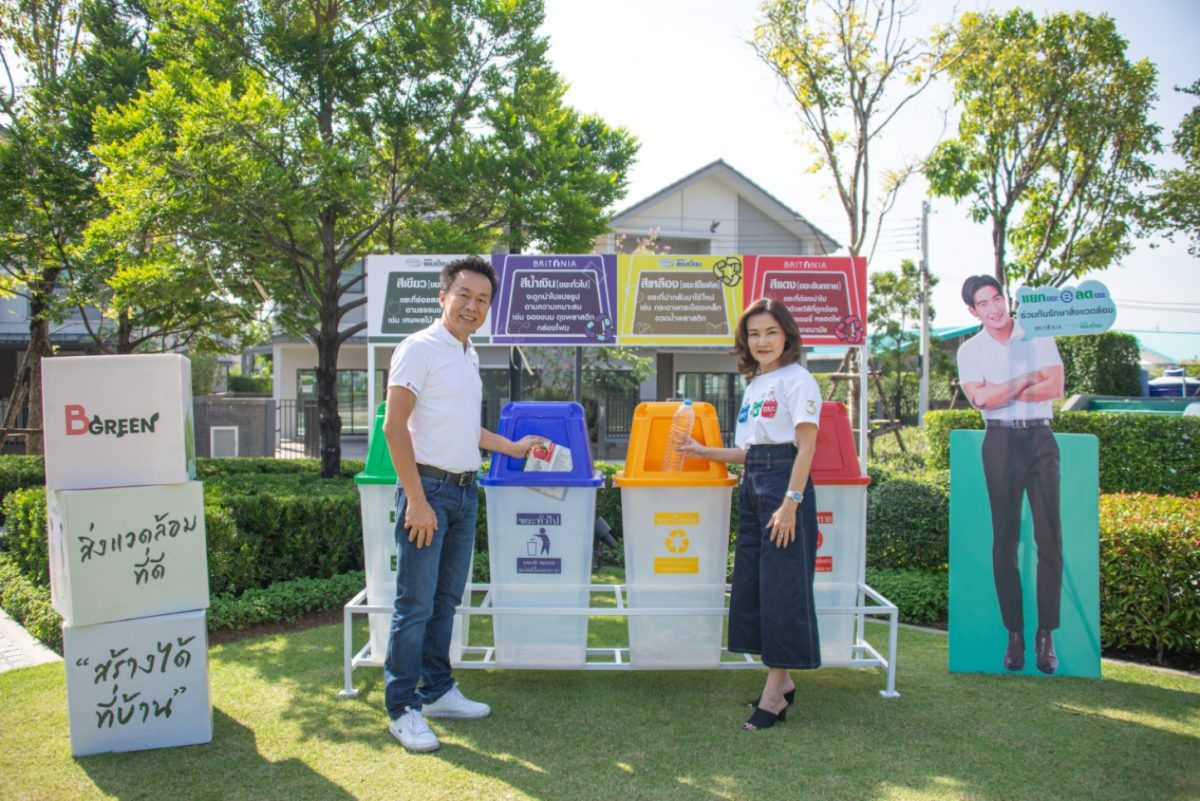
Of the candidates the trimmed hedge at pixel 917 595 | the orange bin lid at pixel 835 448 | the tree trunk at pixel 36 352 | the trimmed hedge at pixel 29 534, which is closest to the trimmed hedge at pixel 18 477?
the tree trunk at pixel 36 352

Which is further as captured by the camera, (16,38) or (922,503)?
(16,38)

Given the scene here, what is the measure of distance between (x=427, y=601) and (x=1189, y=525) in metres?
3.87

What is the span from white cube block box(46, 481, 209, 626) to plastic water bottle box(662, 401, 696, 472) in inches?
81.1

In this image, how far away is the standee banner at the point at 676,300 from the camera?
15.8 ft

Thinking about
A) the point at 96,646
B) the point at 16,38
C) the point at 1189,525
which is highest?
the point at 16,38

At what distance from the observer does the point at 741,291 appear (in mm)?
4883

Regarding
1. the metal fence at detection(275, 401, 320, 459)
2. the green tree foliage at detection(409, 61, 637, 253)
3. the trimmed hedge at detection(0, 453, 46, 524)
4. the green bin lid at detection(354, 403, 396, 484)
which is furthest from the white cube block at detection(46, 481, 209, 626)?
the metal fence at detection(275, 401, 320, 459)

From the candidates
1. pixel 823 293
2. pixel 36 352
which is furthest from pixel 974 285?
pixel 36 352

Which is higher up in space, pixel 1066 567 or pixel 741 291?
pixel 741 291

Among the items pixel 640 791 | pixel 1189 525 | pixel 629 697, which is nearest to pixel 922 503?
pixel 1189 525

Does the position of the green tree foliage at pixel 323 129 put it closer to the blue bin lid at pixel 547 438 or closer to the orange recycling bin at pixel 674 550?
the blue bin lid at pixel 547 438

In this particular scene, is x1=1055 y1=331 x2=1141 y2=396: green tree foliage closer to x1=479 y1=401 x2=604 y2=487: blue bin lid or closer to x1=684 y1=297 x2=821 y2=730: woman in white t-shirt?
x1=684 y1=297 x2=821 y2=730: woman in white t-shirt

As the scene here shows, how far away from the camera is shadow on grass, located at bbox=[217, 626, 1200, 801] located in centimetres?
291

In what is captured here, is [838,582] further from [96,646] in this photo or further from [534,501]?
[96,646]
